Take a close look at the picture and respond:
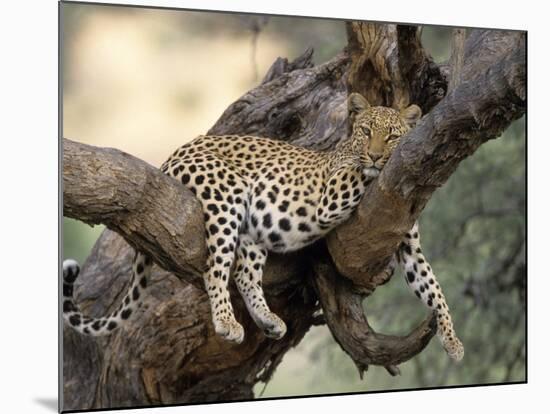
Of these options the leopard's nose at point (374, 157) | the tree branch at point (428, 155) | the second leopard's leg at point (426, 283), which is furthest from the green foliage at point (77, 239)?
the second leopard's leg at point (426, 283)

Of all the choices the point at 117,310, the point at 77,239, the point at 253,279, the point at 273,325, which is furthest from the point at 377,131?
the point at 77,239

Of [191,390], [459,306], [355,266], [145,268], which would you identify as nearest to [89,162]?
[145,268]

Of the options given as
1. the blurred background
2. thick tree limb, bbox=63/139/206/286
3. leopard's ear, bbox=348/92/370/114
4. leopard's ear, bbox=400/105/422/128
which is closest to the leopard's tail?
thick tree limb, bbox=63/139/206/286

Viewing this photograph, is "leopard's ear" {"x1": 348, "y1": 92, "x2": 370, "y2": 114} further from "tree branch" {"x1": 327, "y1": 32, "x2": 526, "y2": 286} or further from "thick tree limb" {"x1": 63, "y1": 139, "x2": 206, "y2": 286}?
"thick tree limb" {"x1": 63, "y1": 139, "x2": 206, "y2": 286}

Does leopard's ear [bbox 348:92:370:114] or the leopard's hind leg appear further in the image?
leopard's ear [bbox 348:92:370:114]

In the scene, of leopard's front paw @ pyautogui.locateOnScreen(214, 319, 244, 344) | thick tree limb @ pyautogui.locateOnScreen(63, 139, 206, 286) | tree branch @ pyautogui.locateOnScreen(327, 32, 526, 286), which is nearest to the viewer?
tree branch @ pyautogui.locateOnScreen(327, 32, 526, 286)

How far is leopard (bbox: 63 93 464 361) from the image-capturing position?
496 cm

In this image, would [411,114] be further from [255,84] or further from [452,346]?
[452,346]

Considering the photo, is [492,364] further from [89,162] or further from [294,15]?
[89,162]

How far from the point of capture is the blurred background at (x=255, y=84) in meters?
5.15

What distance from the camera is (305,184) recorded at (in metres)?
5.14

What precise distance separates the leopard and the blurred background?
0.30 meters

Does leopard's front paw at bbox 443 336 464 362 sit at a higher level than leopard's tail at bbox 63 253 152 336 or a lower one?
lower

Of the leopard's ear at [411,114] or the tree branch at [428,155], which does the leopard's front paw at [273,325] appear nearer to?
the tree branch at [428,155]
